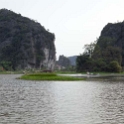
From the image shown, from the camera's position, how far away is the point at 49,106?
85.8ft

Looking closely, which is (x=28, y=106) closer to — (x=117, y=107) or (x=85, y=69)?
(x=117, y=107)

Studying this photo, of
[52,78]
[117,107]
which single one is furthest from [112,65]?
[117,107]

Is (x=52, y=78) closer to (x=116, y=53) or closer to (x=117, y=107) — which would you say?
(x=117, y=107)

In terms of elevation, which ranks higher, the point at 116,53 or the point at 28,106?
the point at 116,53

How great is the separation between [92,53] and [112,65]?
27387mm

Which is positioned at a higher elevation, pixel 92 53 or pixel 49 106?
pixel 92 53

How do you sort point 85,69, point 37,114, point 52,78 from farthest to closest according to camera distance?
point 85,69 < point 52,78 < point 37,114

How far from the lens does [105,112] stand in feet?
76.8

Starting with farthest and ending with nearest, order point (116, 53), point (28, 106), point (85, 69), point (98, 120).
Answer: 1. point (116, 53)
2. point (85, 69)
3. point (28, 106)
4. point (98, 120)

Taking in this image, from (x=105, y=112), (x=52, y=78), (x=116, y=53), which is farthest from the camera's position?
(x=116, y=53)

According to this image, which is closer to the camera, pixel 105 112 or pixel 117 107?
pixel 105 112

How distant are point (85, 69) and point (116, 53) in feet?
91.0

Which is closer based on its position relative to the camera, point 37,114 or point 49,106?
point 37,114

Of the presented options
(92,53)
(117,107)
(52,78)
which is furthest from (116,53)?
(117,107)
